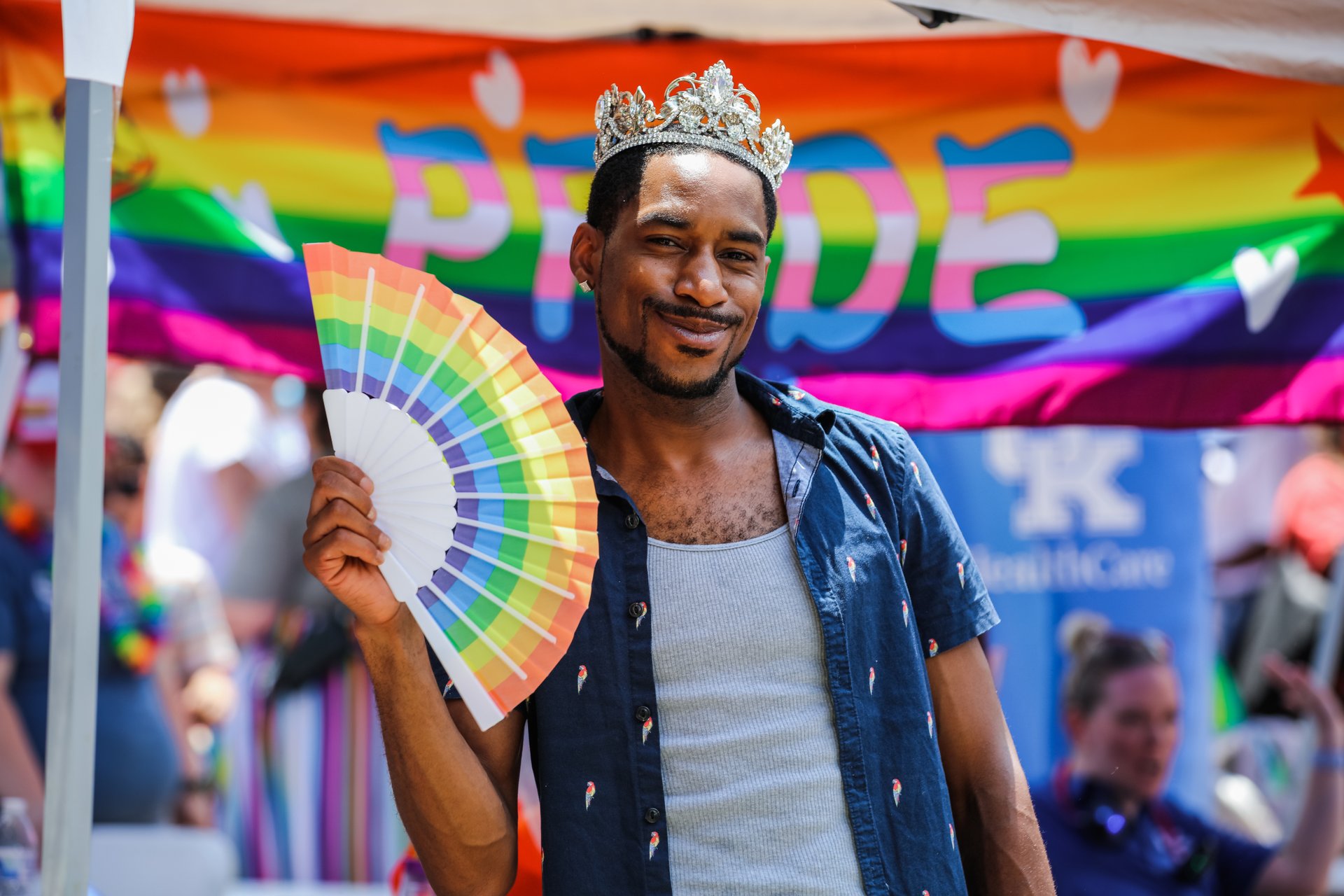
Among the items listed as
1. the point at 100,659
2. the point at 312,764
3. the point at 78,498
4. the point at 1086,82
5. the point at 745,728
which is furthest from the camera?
the point at 312,764

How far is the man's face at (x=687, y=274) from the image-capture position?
2010 millimetres

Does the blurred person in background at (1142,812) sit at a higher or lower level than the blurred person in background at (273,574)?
lower

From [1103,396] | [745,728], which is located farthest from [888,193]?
[745,728]

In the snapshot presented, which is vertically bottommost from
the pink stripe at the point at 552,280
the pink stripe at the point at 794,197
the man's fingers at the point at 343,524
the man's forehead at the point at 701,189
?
the man's fingers at the point at 343,524

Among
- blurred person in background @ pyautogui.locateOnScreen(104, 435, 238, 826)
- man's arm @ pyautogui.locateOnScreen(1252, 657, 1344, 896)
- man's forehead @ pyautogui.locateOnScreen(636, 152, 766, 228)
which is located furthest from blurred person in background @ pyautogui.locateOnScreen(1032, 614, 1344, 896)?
blurred person in background @ pyautogui.locateOnScreen(104, 435, 238, 826)

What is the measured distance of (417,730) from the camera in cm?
179

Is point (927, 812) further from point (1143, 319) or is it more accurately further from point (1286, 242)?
point (1286, 242)

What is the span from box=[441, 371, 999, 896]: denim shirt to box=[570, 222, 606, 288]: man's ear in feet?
0.99

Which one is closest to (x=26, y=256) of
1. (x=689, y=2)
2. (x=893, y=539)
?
(x=689, y=2)

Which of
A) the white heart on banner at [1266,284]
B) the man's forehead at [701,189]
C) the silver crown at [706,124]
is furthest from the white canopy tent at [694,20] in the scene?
the man's forehead at [701,189]

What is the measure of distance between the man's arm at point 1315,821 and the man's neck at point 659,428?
278 cm

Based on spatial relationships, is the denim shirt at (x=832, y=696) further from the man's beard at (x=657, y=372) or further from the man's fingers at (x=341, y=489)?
the man's fingers at (x=341, y=489)

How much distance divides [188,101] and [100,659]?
2.32 metres

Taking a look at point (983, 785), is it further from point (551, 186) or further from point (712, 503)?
point (551, 186)
